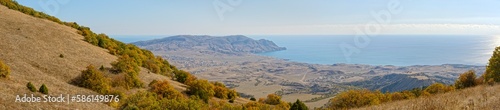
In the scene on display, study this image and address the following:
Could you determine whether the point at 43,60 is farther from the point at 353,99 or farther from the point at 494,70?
the point at 494,70

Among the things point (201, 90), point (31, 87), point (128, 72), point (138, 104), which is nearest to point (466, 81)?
point (201, 90)

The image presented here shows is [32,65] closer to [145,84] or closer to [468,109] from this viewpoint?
[145,84]

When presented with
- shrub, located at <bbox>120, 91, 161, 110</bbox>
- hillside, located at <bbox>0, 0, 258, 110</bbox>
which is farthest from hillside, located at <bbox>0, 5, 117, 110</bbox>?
shrub, located at <bbox>120, 91, 161, 110</bbox>

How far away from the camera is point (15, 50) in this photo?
2842 cm

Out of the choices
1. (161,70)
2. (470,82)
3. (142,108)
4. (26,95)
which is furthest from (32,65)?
(470,82)

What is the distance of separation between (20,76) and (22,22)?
2134cm

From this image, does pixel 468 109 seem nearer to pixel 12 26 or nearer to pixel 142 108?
pixel 142 108

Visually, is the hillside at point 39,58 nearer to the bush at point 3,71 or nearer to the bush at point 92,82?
the bush at point 3,71

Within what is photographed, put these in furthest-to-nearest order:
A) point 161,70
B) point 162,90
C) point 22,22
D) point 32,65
Result: point 161,70
point 22,22
point 162,90
point 32,65

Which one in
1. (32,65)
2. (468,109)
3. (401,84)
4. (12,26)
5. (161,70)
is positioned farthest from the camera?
(401,84)

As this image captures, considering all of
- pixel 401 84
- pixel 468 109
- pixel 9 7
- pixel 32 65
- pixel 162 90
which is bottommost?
pixel 401 84

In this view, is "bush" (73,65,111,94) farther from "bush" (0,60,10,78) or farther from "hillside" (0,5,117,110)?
"bush" (0,60,10,78)

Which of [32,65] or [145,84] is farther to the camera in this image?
[145,84]

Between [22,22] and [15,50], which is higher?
[22,22]
